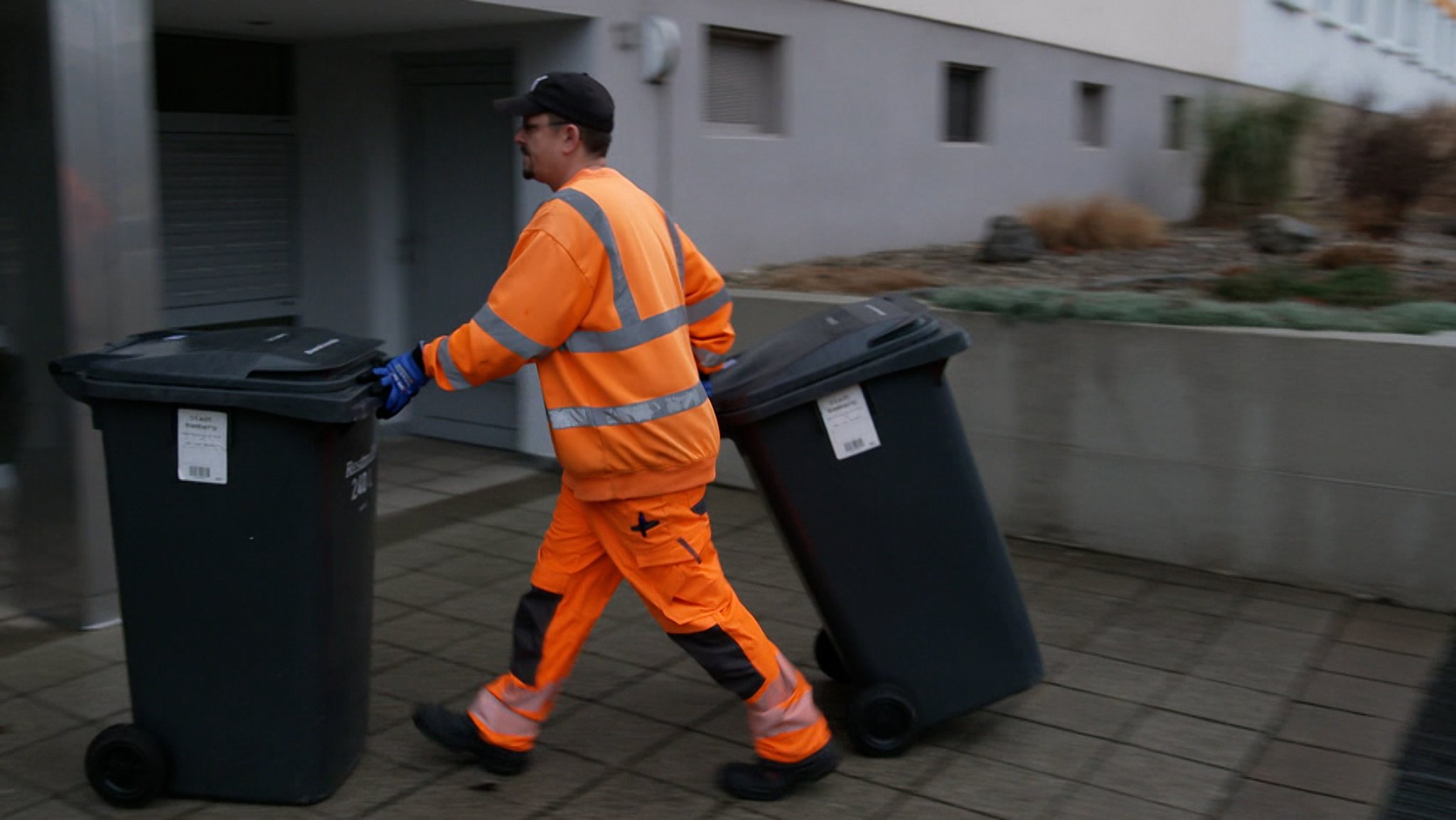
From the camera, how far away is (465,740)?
12.1 ft

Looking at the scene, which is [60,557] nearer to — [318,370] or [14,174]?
[14,174]

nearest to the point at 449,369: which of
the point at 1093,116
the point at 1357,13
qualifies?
the point at 1093,116

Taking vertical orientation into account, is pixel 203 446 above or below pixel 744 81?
below

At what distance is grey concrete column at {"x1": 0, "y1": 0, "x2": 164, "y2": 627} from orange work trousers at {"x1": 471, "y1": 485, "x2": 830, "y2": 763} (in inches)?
71.4

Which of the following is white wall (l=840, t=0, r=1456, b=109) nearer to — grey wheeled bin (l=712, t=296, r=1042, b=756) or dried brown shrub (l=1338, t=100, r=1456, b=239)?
dried brown shrub (l=1338, t=100, r=1456, b=239)

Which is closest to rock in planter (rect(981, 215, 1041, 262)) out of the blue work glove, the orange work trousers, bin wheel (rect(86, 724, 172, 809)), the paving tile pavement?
the paving tile pavement

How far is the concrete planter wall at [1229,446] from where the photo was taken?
5.09 meters

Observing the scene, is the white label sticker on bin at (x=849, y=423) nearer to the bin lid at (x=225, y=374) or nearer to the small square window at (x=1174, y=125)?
the bin lid at (x=225, y=374)

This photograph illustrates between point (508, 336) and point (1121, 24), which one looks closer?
point (508, 336)

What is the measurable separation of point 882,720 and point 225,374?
1.92 metres

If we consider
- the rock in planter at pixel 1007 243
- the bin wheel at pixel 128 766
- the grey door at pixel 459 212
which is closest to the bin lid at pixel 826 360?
the bin wheel at pixel 128 766

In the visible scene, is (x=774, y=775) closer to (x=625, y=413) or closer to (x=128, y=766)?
(x=625, y=413)

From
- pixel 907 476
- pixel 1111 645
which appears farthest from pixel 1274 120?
pixel 907 476

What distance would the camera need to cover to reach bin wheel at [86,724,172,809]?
11.2 feet
